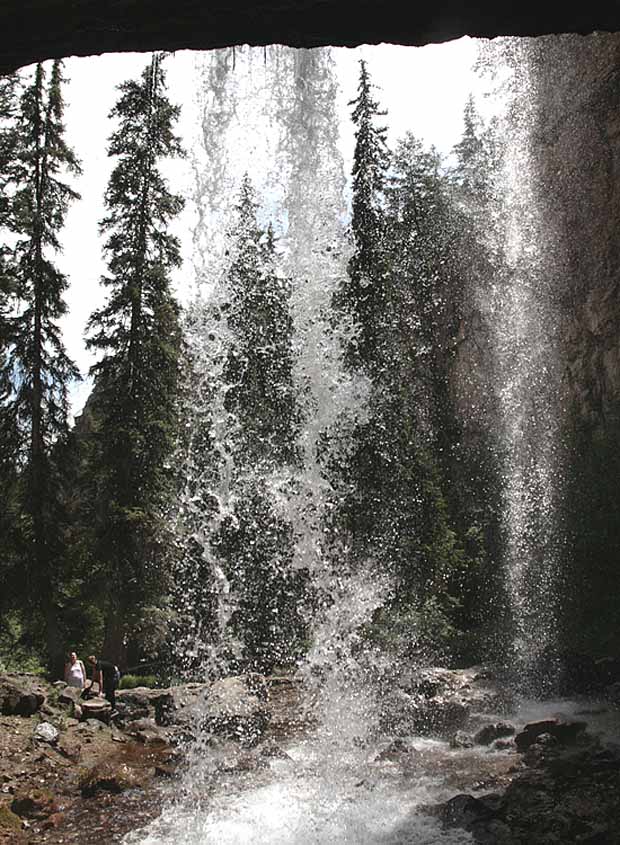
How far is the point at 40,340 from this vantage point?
740 inches

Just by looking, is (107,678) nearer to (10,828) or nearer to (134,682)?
(134,682)

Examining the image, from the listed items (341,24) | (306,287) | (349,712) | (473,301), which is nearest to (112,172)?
(306,287)

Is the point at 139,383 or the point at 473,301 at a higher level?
the point at 473,301

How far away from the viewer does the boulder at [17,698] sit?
10469 millimetres

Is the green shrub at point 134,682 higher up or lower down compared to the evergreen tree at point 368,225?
lower down

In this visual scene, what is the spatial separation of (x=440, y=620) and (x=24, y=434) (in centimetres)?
1055

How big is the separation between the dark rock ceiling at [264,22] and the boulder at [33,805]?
692 centimetres

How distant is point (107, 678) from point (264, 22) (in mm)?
11841

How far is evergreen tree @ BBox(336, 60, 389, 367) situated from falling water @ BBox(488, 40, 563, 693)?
311 cm

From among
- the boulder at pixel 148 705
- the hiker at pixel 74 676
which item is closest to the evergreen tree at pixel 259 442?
the boulder at pixel 148 705

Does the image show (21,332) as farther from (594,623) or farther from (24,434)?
(594,623)

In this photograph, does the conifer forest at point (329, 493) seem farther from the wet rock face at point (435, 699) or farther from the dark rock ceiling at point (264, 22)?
the dark rock ceiling at point (264, 22)

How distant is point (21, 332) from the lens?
732 inches

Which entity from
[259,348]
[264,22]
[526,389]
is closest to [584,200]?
[526,389]
